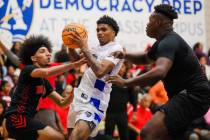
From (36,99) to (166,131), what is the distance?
1.83 m

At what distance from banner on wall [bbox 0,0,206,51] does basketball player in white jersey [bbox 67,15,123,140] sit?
5971 mm

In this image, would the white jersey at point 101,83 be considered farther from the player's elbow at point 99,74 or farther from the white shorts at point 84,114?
the player's elbow at point 99,74

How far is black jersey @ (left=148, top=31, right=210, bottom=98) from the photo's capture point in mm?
6188

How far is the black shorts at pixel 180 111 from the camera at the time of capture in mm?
6184

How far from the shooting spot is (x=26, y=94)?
7.09 m

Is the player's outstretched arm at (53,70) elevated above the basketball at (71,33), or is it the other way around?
the basketball at (71,33)

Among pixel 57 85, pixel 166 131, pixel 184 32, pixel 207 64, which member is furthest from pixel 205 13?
pixel 166 131

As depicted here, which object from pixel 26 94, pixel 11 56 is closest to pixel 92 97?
pixel 26 94

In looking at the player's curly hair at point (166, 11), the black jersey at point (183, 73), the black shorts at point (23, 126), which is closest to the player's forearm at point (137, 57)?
the black jersey at point (183, 73)

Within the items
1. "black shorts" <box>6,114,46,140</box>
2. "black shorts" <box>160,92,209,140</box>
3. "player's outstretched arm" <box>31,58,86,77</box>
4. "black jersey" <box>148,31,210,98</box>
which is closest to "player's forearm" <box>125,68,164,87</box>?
"black jersey" <box>148,31,210,98</box>

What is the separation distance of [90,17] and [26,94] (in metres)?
7.35

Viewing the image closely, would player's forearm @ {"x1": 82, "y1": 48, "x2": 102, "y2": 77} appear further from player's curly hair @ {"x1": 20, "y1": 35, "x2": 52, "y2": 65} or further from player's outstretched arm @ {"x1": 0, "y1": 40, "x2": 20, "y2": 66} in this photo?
player's outstretched arm @ {"x1": 0, "y1": 40, "x2": 20, "y2": 66}

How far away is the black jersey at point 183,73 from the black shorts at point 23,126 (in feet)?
5.59

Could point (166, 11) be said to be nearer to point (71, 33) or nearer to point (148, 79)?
point (148, 79)
